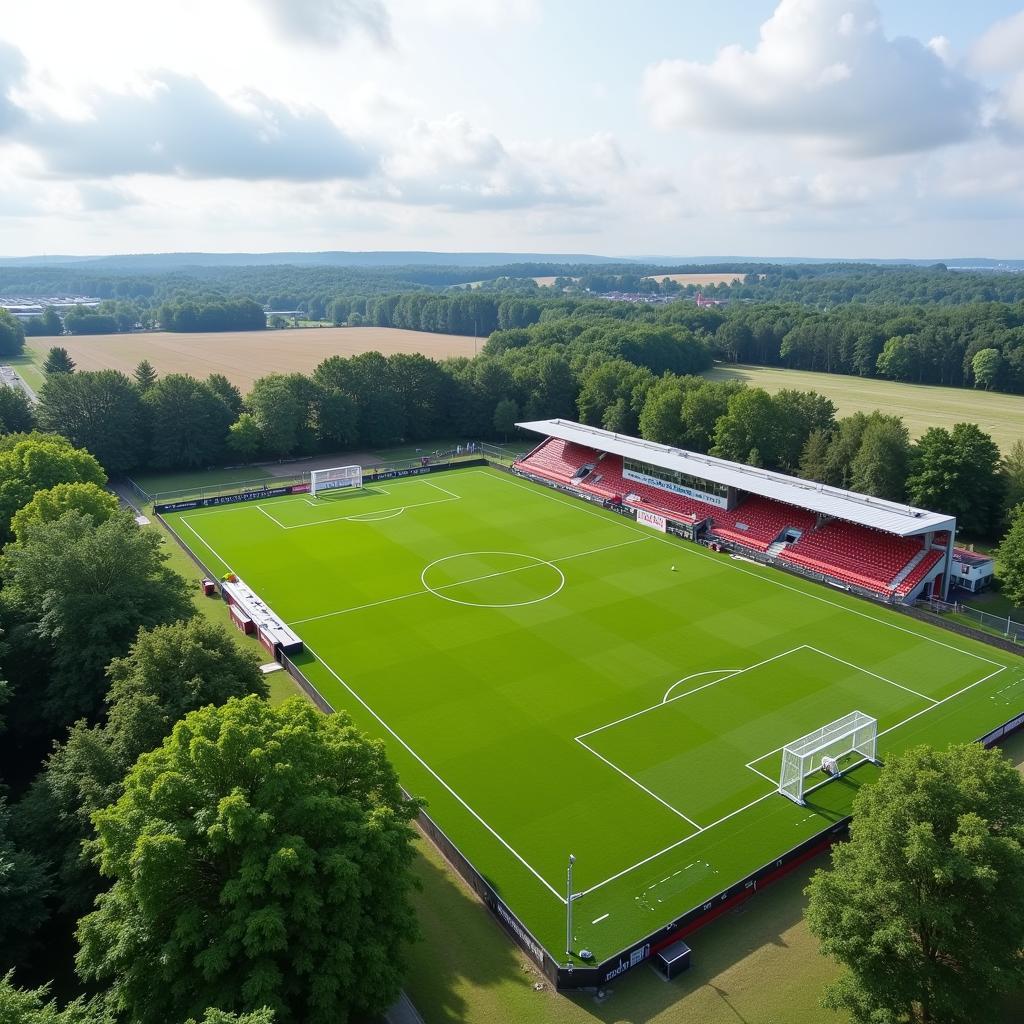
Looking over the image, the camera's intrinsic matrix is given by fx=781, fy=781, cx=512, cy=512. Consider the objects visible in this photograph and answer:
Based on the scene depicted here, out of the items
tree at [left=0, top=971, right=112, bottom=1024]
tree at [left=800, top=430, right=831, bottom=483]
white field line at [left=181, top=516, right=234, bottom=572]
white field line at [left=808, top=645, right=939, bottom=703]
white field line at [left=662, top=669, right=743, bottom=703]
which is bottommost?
white field line at [left=181, top=516, right=234, bottom=572]

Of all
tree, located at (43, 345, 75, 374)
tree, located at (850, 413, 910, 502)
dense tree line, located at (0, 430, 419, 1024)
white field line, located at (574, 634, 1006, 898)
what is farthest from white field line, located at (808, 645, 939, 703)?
tree, located at (43, 345, 75, 374)

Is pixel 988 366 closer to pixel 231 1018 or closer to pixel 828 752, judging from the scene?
pixel 828 752

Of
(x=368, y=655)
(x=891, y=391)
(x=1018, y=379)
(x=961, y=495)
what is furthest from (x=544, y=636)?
(x=1018, y=379)

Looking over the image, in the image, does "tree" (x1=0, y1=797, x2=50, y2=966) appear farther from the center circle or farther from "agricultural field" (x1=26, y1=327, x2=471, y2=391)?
"agricultural field" (x1=26, y1=327, x2=471, y2=391)

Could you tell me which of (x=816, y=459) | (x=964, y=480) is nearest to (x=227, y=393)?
(x=816, y=459)

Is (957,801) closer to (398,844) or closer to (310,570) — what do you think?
(398,844)

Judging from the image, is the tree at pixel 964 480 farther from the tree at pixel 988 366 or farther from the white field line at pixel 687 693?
the tree at pixel 988 366
